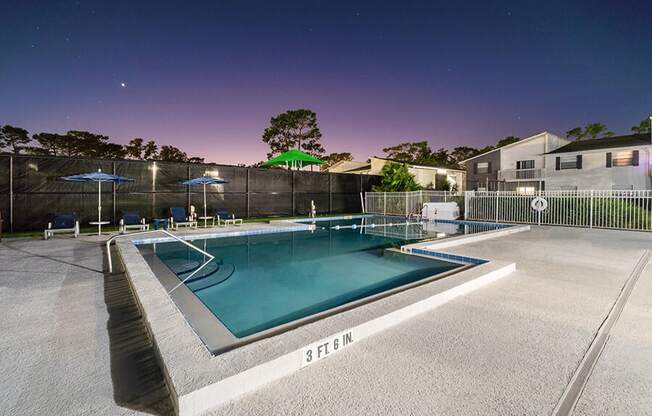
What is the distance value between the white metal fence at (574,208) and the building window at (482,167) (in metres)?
13.9

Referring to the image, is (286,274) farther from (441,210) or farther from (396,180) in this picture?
(396,180)

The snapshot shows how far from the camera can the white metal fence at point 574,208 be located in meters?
10.4

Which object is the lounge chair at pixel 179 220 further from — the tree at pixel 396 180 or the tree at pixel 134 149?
the tree at pixel 134 149

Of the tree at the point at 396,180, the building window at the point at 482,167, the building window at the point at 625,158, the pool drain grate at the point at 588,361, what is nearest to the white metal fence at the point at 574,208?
the tree at the point at 396,180

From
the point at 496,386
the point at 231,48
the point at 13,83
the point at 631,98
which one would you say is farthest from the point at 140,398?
the point at 631,98

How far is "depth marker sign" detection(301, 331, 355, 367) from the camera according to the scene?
2160 millimetres

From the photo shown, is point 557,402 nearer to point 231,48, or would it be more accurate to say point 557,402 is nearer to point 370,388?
point 370,388

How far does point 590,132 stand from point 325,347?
46.2m

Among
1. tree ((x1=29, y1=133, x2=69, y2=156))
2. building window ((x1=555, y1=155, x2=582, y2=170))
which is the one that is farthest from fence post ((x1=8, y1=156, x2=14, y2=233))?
tree ((x1=29, y1=133, x2=69, y2=156))

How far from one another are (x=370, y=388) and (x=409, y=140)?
141ft

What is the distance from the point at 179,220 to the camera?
10625mm

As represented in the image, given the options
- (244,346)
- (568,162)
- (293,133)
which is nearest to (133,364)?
(244,346)

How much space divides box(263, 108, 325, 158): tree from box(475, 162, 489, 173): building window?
1453 cm

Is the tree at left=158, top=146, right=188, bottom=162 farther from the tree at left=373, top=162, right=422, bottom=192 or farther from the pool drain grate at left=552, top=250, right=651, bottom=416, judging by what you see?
the pool drain grate at left=552, top=250, right=651, bottom=416
